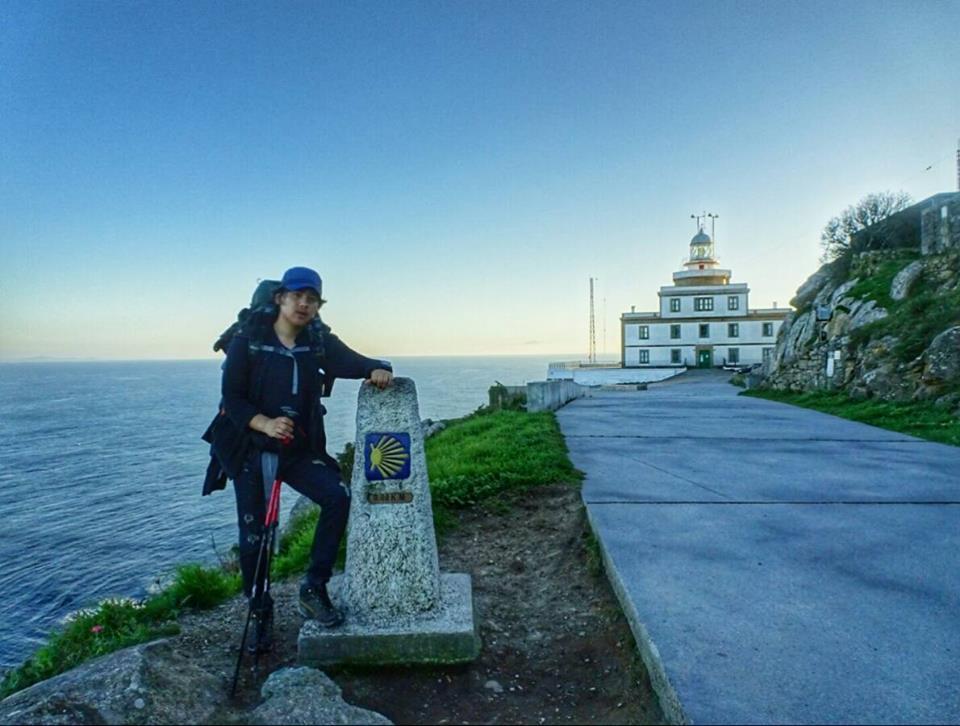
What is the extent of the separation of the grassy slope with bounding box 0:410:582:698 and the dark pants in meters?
0.92

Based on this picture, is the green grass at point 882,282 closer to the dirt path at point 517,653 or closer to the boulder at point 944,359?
the boulder at point 944,359

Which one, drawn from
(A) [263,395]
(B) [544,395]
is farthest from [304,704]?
(B) [544,395]

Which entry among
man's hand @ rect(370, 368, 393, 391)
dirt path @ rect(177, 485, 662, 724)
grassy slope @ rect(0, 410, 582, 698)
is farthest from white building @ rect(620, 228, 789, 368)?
man's hand @ rect(370, 368, 393, 391)

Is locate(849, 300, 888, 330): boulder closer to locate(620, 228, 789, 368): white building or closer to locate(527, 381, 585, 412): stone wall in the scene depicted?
locate(527, 381, 585, 412): stone wall

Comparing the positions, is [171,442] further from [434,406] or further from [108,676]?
[108,676]

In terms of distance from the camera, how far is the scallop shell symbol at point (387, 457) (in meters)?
3.49

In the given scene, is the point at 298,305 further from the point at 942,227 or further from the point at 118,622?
the point at 942,227

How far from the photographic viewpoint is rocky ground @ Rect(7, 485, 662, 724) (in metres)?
2.72

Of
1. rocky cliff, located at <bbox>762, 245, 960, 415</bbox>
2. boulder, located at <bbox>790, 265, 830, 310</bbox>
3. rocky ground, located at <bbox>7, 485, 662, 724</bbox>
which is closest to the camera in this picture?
rocky ground, located at <bbox>7, 485, 662, 724</bbox>

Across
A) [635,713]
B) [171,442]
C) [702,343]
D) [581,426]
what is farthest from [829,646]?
[702,343]

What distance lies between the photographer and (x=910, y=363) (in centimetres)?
1334

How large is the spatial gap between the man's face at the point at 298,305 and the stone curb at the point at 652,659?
7.85 feet

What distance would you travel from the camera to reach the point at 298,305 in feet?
11.2

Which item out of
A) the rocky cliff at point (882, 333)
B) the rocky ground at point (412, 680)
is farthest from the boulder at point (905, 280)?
the rocky ground at point (412, 680)
